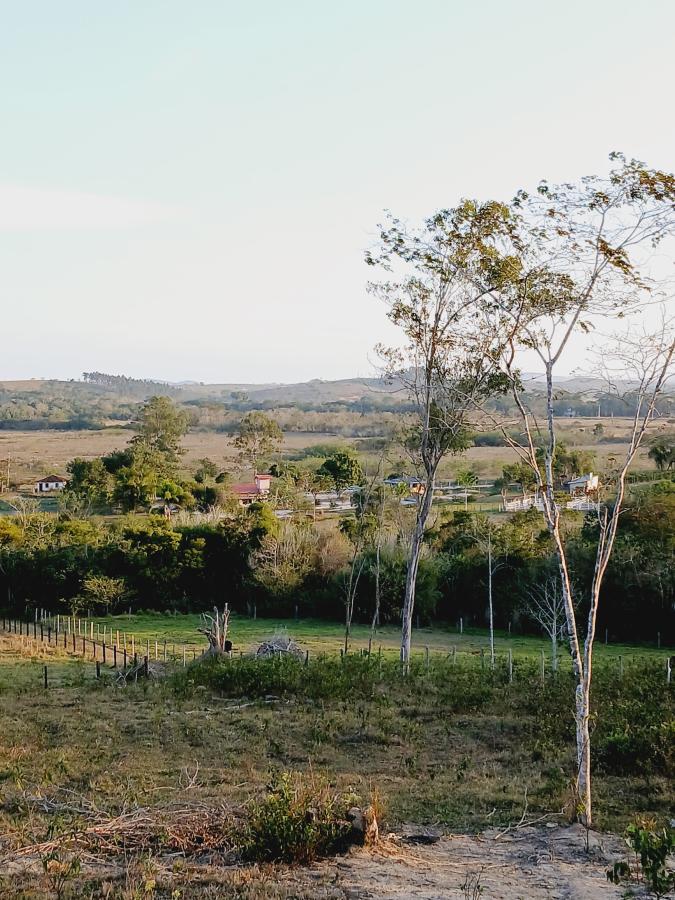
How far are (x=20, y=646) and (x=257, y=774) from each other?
15.0 m

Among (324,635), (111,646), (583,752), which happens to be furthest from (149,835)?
(324,635)

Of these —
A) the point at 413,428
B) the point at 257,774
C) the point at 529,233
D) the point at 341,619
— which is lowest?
the point at 341,619

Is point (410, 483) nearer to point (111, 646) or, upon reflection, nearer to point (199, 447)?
point (111, 646)

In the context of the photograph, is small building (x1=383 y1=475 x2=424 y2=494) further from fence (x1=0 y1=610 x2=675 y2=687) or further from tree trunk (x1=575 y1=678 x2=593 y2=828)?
tree trunk (x1=575 y1=678 x2=593 y2=828)

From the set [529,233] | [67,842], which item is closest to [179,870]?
[67,842]

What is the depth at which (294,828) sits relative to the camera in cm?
665

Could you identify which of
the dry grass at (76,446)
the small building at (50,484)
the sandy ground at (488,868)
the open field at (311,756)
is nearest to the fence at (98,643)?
the open field at (311,756)

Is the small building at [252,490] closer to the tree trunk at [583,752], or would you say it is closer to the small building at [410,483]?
the small building at [410,483]

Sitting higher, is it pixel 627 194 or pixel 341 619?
pixel 627 194

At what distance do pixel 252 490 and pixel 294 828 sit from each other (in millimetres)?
43130

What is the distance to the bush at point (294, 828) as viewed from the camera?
661 cm

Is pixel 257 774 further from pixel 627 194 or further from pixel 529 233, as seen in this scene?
pixel 627 194

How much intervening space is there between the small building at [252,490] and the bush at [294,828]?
39702 mm

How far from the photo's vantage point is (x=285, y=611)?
31844 mm
